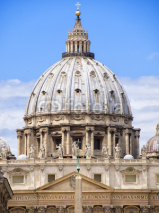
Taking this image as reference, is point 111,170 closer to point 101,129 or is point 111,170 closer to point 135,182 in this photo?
point 135,182

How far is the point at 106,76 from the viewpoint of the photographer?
561 feet

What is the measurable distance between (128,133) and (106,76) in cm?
1154

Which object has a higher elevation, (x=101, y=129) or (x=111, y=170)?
(x=101, y=129)

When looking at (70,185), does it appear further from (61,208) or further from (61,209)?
(61,209)

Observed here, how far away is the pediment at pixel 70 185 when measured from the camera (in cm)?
13925

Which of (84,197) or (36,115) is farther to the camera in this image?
(36,115)

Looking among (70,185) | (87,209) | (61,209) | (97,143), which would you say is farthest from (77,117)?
(87,209)

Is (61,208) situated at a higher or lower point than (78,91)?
lower

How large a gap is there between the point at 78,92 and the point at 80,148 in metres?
11.9

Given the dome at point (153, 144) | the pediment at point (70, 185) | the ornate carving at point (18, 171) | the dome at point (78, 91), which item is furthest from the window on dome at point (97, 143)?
the ornate carving at point (18, 171)

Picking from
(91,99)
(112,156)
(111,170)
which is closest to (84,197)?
(111,170)

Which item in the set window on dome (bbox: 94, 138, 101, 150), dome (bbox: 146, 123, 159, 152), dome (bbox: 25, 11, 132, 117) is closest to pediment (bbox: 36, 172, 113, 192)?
dome (bbox: 146, 123, 159, 152)

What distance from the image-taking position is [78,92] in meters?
169

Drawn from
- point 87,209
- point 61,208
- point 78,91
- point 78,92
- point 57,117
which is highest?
point 78,91
